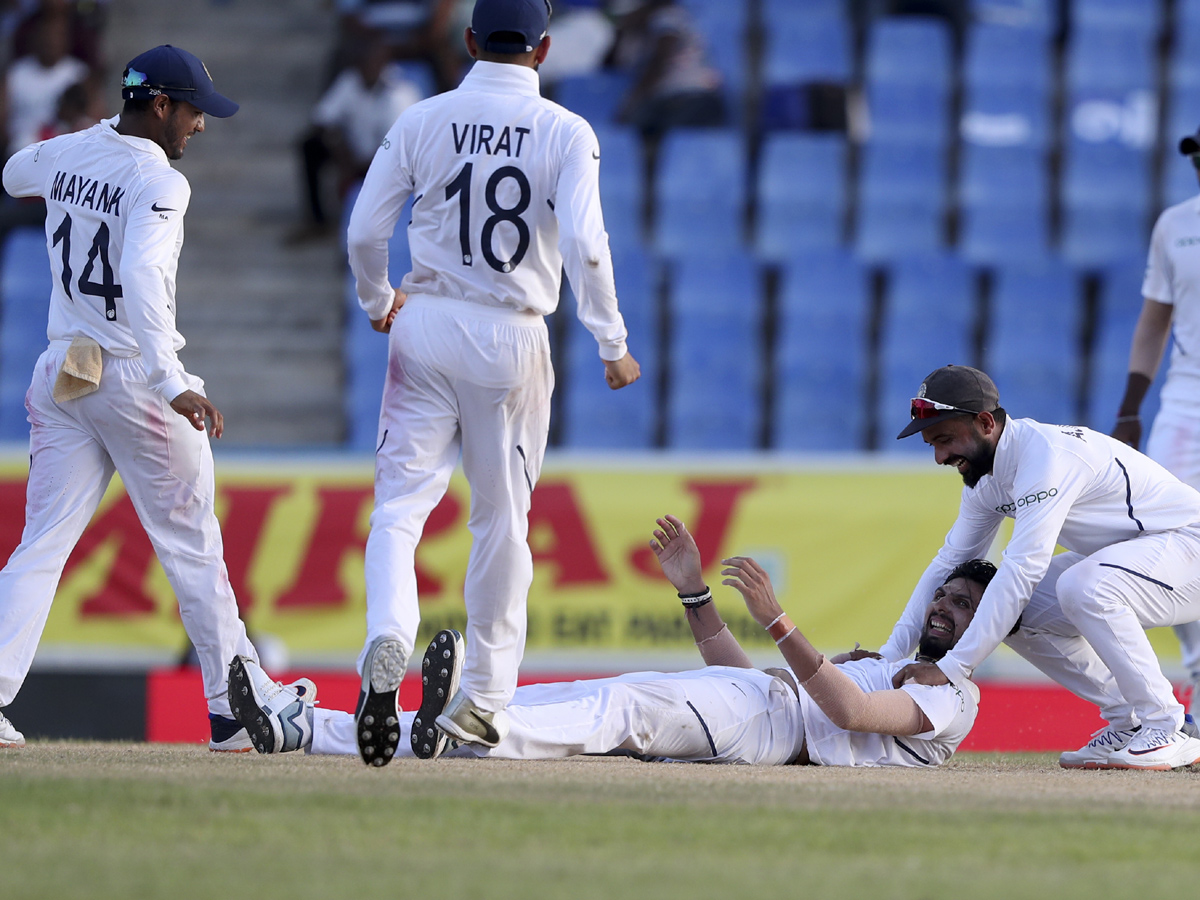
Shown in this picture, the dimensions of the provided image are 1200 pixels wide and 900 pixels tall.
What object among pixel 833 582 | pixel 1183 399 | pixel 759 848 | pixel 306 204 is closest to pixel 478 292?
pixel 759 848

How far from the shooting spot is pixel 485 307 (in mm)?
4770

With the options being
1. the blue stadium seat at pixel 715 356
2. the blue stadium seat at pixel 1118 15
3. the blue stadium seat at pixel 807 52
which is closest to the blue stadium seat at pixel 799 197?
the blue stadium seat at pixel 715 356

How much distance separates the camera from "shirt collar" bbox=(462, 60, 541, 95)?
191 inches

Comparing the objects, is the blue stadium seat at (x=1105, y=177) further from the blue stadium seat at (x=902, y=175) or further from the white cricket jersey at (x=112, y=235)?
the white cricket jersey at (x=112, y=235)

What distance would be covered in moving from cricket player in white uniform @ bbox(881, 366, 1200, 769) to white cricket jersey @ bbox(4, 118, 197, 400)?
8.24ft

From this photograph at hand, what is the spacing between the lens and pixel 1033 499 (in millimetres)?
5348

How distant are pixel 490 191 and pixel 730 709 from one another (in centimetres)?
198

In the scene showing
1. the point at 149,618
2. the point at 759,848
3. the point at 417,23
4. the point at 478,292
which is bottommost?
the point at 149,618

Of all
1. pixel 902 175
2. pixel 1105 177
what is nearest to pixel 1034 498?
pixel 902 175

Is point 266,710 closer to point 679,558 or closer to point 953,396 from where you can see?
point 679,558

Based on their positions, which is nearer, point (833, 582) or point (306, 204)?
point (833, 582)

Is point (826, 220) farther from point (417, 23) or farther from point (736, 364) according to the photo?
point (417, 23)

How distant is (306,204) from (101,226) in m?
7.48

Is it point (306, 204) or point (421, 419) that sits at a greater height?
point (306, 204)
